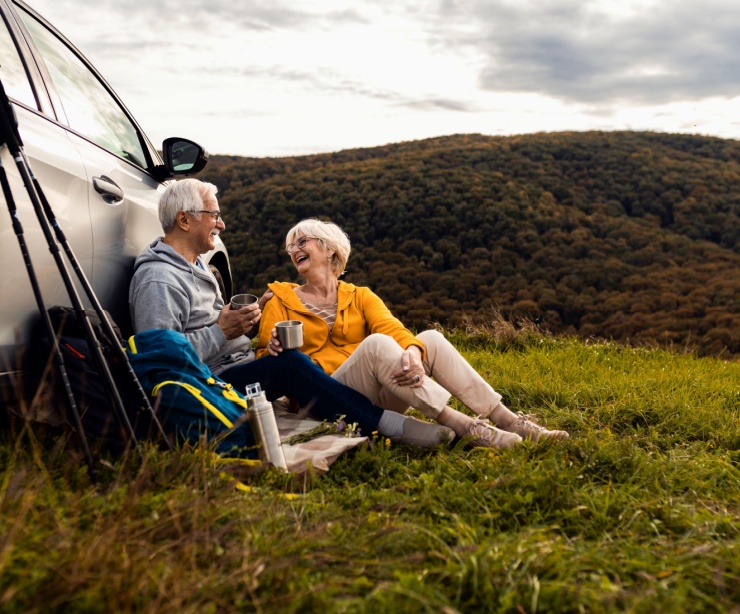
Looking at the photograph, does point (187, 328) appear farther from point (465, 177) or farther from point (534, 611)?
point (465, 177)

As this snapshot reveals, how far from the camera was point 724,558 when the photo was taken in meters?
2.02

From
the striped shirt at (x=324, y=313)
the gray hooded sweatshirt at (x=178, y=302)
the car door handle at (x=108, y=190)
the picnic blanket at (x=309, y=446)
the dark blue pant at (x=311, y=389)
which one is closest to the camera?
the picnic blanket at (x=309, y=446)

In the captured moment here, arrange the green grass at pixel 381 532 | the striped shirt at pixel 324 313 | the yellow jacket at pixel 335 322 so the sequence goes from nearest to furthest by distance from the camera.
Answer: the green grass at pixel 381 532
the yellow jacket at pixel 335 322
the striped shirt at pixel 324 313

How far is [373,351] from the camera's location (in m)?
3.52

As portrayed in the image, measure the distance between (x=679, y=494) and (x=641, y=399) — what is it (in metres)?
1.59

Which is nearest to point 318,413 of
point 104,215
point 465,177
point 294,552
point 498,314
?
point 104,215

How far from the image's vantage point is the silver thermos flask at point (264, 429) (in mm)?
2805

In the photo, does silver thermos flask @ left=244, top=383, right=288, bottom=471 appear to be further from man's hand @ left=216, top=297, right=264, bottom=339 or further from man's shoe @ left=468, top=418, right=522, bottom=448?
man's shoe @ left=468, top=418, right=522, bottom=448

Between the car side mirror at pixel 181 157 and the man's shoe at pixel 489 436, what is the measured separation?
7.05ft

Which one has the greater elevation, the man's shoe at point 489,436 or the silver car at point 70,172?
the silver car at point 70,172

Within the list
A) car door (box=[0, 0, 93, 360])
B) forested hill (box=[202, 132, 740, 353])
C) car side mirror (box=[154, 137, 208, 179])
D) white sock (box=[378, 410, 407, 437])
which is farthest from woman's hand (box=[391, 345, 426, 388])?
forested hill (box=[202, 132, 740, 353])

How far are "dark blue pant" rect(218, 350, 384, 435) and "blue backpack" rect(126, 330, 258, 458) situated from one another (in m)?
0.55

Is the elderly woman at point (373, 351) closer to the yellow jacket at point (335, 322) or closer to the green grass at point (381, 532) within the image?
the yellow jacket at point (335, 322)

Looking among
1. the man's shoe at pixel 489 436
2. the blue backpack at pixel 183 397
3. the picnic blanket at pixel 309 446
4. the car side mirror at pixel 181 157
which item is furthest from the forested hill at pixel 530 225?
the blue backpack at pixel 183 397
